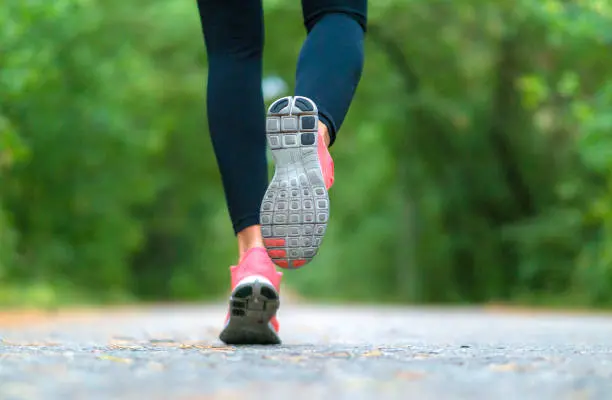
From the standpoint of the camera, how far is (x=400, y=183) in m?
16.0

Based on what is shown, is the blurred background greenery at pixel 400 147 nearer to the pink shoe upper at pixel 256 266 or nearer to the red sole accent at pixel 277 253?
the pink shoe upper at pixel 256 266

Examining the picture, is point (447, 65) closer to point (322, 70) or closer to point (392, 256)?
point (392, 256)

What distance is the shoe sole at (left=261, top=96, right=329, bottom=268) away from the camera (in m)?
2.21

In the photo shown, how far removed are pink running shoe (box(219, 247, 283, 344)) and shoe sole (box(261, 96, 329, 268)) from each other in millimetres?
324

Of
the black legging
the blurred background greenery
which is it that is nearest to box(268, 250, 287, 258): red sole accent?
the black legging

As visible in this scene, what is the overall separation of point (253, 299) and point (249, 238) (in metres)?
0.17

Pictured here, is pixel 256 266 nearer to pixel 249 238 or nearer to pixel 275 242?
pixel 249 238

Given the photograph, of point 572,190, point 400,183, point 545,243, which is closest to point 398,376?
point 572,190

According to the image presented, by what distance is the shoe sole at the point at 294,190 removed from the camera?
221cm

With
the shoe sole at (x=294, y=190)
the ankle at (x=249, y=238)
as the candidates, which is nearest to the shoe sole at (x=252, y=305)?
the ankle at (x=249, y=238)

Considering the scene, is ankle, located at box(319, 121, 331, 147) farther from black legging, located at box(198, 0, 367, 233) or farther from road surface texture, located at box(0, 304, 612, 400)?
road surface texture, located at box(0, 304, 612, 400)

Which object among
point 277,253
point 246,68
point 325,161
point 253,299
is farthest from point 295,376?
point 246,68

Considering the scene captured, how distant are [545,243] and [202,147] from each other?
968 centimetres

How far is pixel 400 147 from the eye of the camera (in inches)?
624
